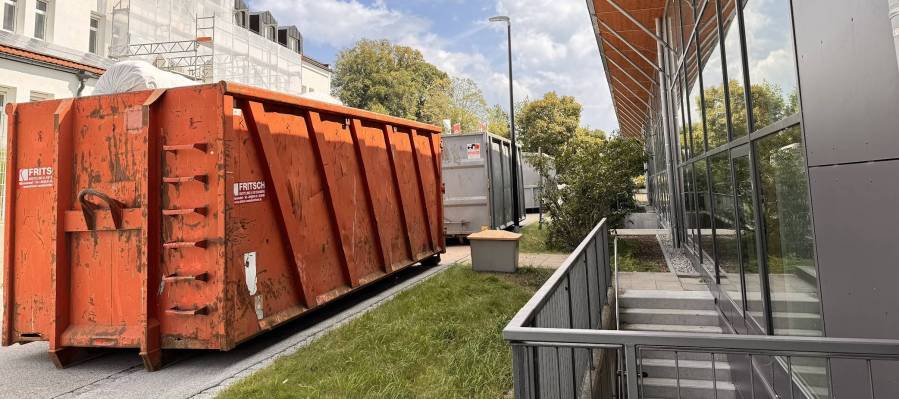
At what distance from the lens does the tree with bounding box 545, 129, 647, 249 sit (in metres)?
10.5

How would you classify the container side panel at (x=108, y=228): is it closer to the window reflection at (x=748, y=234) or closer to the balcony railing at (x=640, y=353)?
the balcony railing at (x=640, y=353)

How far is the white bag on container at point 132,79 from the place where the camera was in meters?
4.49

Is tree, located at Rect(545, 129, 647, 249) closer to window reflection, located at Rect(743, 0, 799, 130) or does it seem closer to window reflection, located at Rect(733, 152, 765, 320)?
window reflection, located at Rect(733, 152, 765, 320)

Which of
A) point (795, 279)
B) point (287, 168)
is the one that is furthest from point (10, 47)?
point (795, 279)

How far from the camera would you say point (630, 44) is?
37.5 ft

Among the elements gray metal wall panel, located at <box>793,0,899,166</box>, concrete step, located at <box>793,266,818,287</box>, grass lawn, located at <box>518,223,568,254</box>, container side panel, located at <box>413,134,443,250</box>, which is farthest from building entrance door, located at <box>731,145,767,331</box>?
grass lawn, located at <box>518,223,568,254</box>

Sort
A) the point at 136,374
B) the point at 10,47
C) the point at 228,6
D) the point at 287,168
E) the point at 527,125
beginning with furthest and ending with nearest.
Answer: the point at 527,125, the point at 228,6, the point at 10,47, the point at 287,168, the point at 136,374

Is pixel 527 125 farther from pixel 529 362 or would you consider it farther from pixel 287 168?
pixel 529 362

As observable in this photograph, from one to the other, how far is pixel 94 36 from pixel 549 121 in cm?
3048

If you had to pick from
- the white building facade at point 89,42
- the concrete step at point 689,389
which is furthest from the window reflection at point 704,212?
the white building facade at point 89,42

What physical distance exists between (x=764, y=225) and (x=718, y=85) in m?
1.89

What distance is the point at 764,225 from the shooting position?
3.51 m

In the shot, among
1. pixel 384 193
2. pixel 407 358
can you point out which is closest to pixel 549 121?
pixel 384 193

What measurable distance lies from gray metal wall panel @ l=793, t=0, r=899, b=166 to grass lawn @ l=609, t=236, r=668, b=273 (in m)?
6.51
